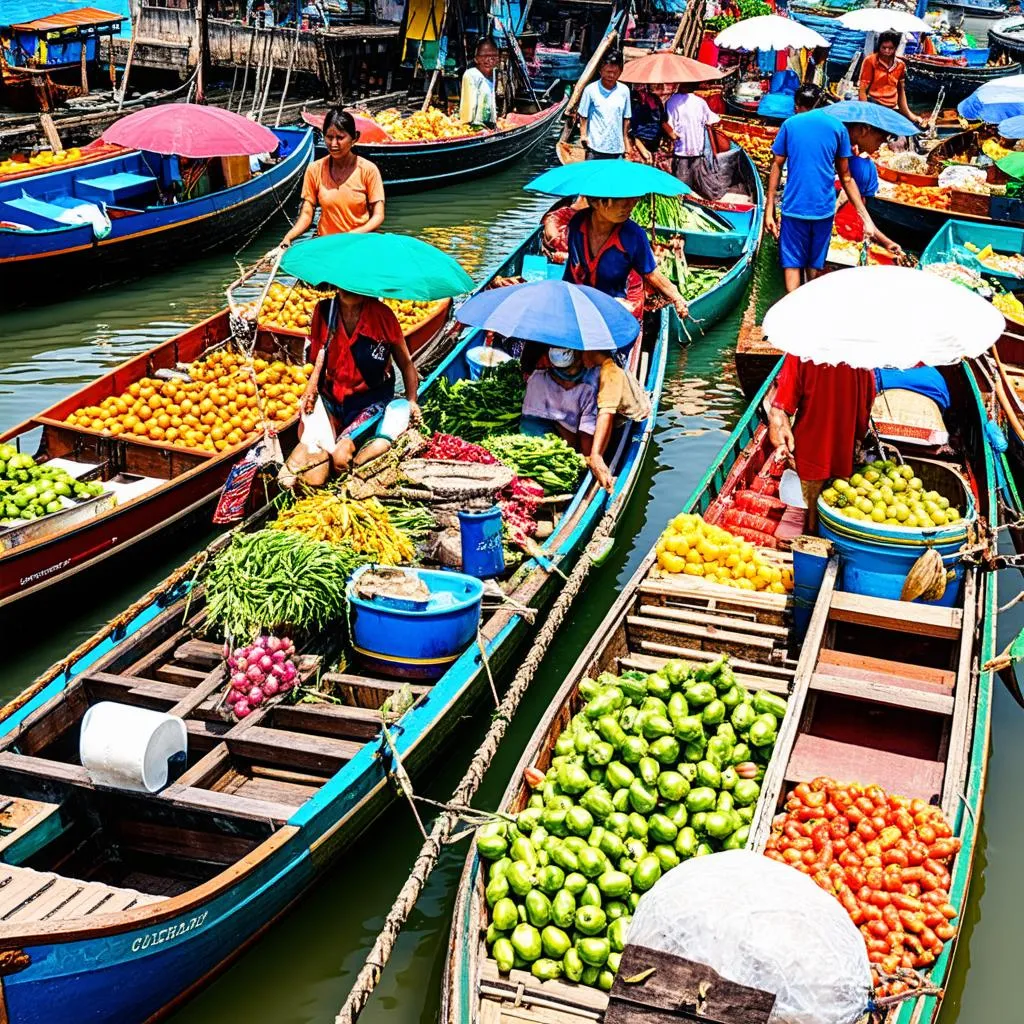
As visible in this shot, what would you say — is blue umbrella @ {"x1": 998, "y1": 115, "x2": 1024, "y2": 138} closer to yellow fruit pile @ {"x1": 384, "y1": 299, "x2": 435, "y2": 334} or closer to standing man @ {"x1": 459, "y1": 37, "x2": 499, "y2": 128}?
standing man @ {"x1": 459, "y1": 37, "x2": 499, "y2": 128}

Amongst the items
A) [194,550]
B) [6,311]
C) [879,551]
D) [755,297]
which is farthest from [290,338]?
[755,297]

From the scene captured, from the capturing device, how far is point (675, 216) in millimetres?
13594

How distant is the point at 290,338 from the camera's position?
1007cm

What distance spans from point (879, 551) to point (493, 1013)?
320cm

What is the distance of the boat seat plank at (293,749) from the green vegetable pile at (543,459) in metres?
2.83

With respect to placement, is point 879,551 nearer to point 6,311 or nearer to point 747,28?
point 6,311

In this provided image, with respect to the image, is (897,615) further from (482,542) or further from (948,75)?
(948,75)

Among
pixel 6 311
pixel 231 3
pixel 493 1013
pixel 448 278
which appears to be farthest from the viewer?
pixel 231 3

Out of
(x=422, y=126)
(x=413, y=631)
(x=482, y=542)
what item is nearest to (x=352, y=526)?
(x=482, y=542)

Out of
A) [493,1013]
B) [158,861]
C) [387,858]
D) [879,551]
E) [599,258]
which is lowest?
[387,858]

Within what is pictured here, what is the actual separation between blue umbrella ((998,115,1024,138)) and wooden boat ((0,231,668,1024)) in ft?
38.4

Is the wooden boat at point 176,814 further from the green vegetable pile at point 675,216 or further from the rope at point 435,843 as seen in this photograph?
the green vegetable pile at point 675,216


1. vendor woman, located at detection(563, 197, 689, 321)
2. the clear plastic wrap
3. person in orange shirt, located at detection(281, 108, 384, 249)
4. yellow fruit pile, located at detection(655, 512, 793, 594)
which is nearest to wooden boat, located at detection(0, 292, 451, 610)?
person in orange shirt, located at detection(281, 108, 384, 249)

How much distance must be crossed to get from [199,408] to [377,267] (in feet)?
8.03
